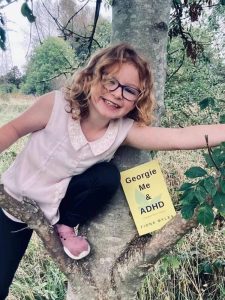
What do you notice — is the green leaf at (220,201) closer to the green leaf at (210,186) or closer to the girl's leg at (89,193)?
the green leaf at (210,186)

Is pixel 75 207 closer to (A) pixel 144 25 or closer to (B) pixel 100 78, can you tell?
(B) pixel 100 78

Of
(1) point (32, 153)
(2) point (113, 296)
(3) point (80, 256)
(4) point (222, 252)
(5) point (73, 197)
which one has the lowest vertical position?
→ (4) point (222, 252)

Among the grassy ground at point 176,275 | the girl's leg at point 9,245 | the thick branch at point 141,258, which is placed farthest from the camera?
the grassy ground at point 176,275

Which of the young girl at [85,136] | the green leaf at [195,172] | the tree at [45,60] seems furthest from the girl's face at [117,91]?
the tree at [45,60]

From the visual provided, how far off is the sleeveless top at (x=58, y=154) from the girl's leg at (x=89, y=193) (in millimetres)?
A: 25

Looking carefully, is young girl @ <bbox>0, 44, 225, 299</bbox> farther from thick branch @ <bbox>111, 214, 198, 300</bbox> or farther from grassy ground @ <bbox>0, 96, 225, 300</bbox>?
grassy ground @ <bbox>0, 96, 225, 300</bbox>

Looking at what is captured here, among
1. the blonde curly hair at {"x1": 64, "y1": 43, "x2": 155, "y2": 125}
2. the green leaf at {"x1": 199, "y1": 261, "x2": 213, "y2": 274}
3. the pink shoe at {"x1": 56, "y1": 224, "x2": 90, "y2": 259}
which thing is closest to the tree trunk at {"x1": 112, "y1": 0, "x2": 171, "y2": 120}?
the blonde curly hair at {"x1": 64, "y1": 43, "x2": 155, "y2": 125}

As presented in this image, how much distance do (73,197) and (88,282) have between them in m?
0.26

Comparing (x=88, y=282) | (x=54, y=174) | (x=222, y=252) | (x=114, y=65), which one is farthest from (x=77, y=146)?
(x=222, y=252)

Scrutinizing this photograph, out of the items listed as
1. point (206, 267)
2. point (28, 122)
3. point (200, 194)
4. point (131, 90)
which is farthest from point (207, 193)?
point (206, 267)

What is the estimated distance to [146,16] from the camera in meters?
1.31

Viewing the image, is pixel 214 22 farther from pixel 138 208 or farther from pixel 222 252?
pixel 138 208

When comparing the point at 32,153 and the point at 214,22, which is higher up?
the point at 32,153

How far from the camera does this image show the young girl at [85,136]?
1.24 metres
